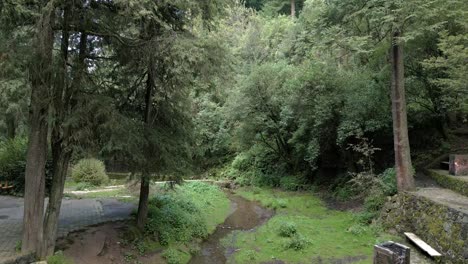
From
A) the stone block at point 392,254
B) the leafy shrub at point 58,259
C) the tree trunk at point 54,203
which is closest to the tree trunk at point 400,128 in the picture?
the tree trunk at point 54,203

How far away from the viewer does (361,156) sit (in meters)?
17.3

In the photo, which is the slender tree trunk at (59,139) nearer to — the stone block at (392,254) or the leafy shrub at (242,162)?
the stone block at (392,254)

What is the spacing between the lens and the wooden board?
9095 millimetres

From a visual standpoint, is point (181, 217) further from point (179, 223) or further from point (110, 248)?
point (110, 248)

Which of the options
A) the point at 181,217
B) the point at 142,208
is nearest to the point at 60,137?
the point at 142,208

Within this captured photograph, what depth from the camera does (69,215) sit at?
1186 cm

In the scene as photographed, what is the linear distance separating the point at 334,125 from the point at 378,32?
523 centimetres

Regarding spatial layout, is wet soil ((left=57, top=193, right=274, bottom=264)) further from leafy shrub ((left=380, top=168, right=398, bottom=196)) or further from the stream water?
leafy shrub ((left=380, top=168, right=398, bottom=196))

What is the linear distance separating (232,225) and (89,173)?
8.77m

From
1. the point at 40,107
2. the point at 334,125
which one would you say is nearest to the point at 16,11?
the point at 40,107

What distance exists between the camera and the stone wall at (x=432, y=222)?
8.77 meters

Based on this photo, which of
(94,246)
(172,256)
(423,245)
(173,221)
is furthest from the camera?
(173,221)

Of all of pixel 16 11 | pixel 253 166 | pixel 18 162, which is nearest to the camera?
pixel 16 11

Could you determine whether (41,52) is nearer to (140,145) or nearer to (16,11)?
(16,11)
